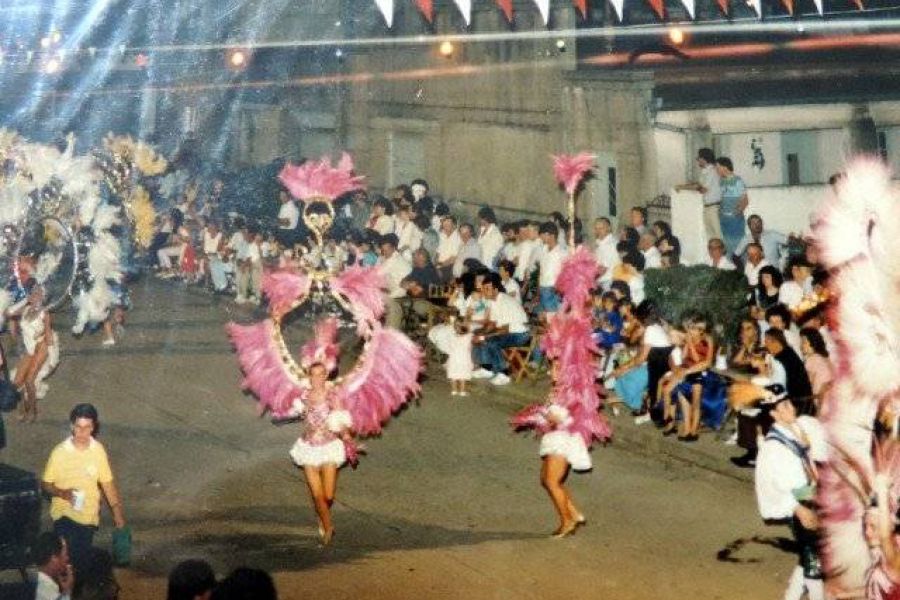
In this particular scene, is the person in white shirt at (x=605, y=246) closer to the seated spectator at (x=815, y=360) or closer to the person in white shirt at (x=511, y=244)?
the person in white shirt at (x=511, y=244)

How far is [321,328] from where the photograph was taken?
12508 millimetres

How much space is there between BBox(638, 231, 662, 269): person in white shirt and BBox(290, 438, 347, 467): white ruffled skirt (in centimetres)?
584

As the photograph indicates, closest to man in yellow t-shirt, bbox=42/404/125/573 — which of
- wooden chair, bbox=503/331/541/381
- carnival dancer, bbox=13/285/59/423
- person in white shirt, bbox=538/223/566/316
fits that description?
carnival dancer, bbox=13/285/59/423

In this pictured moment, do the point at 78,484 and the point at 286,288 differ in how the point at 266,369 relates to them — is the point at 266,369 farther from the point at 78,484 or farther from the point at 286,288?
the point at 78,484

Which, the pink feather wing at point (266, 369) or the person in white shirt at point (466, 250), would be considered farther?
the person in white shirt at point (466, 250)

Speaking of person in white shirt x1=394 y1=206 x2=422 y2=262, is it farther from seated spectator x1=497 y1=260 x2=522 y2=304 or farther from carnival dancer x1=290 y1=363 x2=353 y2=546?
carnival dancer x1=290 y1=363 x2=353 y2=546

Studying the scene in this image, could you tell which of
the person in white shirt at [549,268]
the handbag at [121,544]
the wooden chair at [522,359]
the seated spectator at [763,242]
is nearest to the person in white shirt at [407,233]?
the person in white shirt at [549,268]

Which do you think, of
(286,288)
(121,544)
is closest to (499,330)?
(286,288)

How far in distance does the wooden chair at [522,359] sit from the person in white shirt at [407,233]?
4326mm

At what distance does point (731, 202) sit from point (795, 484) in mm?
8450

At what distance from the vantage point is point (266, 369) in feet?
40.5

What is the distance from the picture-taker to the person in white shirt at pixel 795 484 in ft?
29.4

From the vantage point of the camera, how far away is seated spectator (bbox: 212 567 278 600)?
5.49 m

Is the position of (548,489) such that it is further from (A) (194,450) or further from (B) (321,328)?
(A) (194,450)
